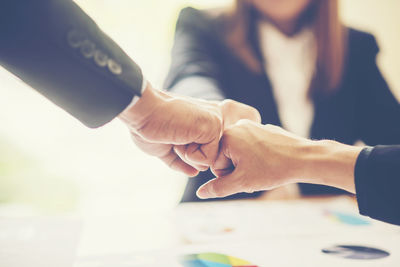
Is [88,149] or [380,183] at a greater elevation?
[88,149]

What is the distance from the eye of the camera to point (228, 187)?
28.5 inches

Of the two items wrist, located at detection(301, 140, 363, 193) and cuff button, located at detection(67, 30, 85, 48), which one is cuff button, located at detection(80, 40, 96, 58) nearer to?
cuff button, located at detection(67, 30, 85, 48)

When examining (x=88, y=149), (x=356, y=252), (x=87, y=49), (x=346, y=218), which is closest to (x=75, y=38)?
(x=87, y=49)

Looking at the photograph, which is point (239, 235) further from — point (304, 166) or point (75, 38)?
point (75, 38)

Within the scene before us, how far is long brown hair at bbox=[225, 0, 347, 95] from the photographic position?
4.33 feet

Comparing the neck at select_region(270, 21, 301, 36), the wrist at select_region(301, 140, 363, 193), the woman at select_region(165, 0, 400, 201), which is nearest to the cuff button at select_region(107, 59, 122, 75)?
the wrist at select_region(301, 140, 363, 193)

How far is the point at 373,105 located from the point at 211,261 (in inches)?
37.7

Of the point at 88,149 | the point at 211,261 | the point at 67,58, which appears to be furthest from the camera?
the point at 88,149

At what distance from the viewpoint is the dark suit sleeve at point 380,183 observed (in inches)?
23.2

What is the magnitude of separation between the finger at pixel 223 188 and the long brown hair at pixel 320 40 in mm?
670

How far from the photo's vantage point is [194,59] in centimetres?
127

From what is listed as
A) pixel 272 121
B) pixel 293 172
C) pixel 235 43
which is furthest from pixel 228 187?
pixel 235 43

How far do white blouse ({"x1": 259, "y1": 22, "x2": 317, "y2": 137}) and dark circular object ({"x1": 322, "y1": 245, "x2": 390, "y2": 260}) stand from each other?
62 centimetres

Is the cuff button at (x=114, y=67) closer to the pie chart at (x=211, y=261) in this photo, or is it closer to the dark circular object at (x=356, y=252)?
the pie chart at (x=211, y=261)
